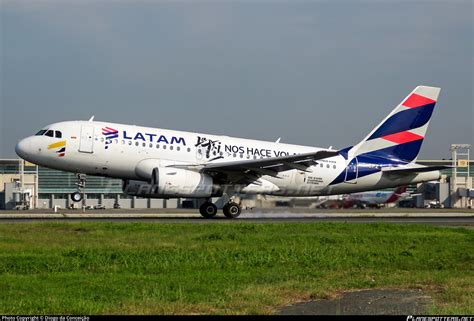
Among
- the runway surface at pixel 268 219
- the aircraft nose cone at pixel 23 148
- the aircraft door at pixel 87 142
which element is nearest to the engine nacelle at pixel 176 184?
the runway surface at pixel 268 219

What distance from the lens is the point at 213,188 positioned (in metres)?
39.2

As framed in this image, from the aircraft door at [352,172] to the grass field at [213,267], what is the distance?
43.5 ft

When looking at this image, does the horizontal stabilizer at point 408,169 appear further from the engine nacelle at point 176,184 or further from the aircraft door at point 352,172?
the engine nacelle at point 176,184

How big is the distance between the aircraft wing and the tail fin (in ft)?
20.8

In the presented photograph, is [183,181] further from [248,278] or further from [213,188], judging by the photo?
[248,278]

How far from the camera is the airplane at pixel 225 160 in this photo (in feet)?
126

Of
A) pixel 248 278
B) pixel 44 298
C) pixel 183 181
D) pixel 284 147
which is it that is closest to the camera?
pixel 44 298

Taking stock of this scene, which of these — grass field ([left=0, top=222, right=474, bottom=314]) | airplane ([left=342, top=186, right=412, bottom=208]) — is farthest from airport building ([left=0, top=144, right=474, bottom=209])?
grass field ([left=0, top=222, right=474, bottom=314])

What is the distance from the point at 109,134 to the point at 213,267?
839 inches

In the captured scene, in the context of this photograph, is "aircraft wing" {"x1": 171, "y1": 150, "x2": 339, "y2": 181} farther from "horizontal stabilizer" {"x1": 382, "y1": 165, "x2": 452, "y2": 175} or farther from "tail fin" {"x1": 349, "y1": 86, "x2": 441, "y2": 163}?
"tail fin" {"x1": 349, "y1": 86, "x2": 441, "y2": 163}

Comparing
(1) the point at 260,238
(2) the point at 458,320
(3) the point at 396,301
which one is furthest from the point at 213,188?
(2) the point at 458,320

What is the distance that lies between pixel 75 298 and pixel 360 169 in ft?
102

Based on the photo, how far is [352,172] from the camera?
42.8 m

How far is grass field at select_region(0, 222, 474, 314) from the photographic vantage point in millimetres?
13273
